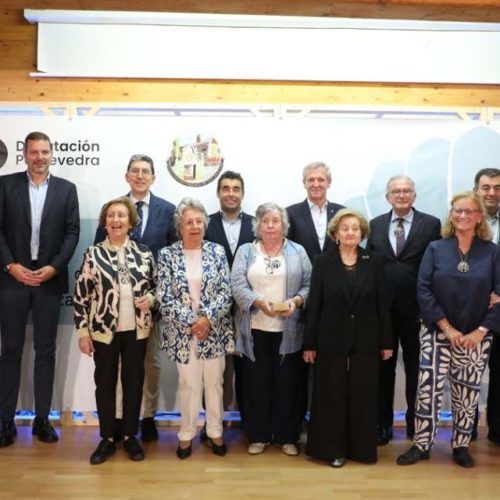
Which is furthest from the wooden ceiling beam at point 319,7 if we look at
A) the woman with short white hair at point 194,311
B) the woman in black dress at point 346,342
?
the woman in black dress at point 346,342

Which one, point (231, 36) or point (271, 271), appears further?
point (231, 36)

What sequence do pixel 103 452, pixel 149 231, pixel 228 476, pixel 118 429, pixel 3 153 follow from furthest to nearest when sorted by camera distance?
1. pixel 3 153
2. pixel 149 231
3. pixel 118 429
4. pixel 103 452
5. pixel 228 476

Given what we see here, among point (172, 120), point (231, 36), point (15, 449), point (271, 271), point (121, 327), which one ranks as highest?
point (231, 36)

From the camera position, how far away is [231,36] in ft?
15.0

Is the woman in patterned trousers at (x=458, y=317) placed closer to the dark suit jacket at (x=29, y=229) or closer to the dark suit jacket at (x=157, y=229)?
the dark suit jacket at (x=157, y=229)

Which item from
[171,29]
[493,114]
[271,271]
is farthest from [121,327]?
[493,114]

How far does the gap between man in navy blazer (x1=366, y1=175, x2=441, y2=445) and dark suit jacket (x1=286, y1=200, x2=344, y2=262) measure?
29cm

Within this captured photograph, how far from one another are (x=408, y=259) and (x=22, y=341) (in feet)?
8.76

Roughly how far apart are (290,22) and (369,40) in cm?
62

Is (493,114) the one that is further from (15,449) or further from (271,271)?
(15,449)

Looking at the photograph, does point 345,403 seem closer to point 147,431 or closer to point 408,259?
point 408,259

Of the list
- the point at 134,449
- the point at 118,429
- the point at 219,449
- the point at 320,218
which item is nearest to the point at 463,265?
the point at 320,218

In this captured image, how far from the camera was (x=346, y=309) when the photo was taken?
364 centimetres

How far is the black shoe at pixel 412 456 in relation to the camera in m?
3.72
